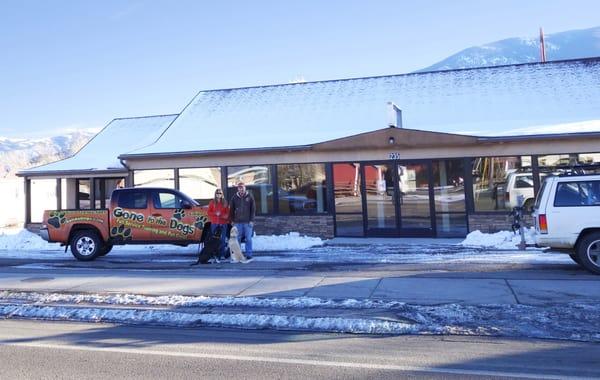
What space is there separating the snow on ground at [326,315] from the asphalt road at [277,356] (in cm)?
28

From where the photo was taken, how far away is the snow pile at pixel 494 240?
12.9 meters

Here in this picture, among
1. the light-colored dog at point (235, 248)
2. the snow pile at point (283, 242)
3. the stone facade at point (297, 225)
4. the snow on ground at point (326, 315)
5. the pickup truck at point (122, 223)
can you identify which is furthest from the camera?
the stone facade at point (297, 225)

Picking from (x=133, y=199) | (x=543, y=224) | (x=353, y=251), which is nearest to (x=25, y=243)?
(x=133, y=199)

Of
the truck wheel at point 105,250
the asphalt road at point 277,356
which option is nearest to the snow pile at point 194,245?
the truck wheel at point 105,250

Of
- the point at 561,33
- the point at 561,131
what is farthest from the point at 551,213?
the point at 561,33

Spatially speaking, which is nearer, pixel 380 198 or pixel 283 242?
pixel 283 242

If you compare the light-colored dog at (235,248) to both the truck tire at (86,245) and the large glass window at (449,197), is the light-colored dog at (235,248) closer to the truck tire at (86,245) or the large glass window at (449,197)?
the truck tire at (86,245)

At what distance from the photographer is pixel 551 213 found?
30.6 ft

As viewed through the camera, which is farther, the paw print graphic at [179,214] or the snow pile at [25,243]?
the snow pile at [25,243]

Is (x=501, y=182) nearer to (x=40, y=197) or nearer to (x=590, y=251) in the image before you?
(x=590, y=251)

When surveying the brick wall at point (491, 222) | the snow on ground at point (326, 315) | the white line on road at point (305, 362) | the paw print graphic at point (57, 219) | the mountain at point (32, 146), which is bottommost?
the white line on road at point (305, 362)

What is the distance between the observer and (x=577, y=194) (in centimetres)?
931

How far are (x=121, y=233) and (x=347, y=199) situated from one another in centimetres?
→ 694

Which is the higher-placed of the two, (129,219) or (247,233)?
(129,219)
